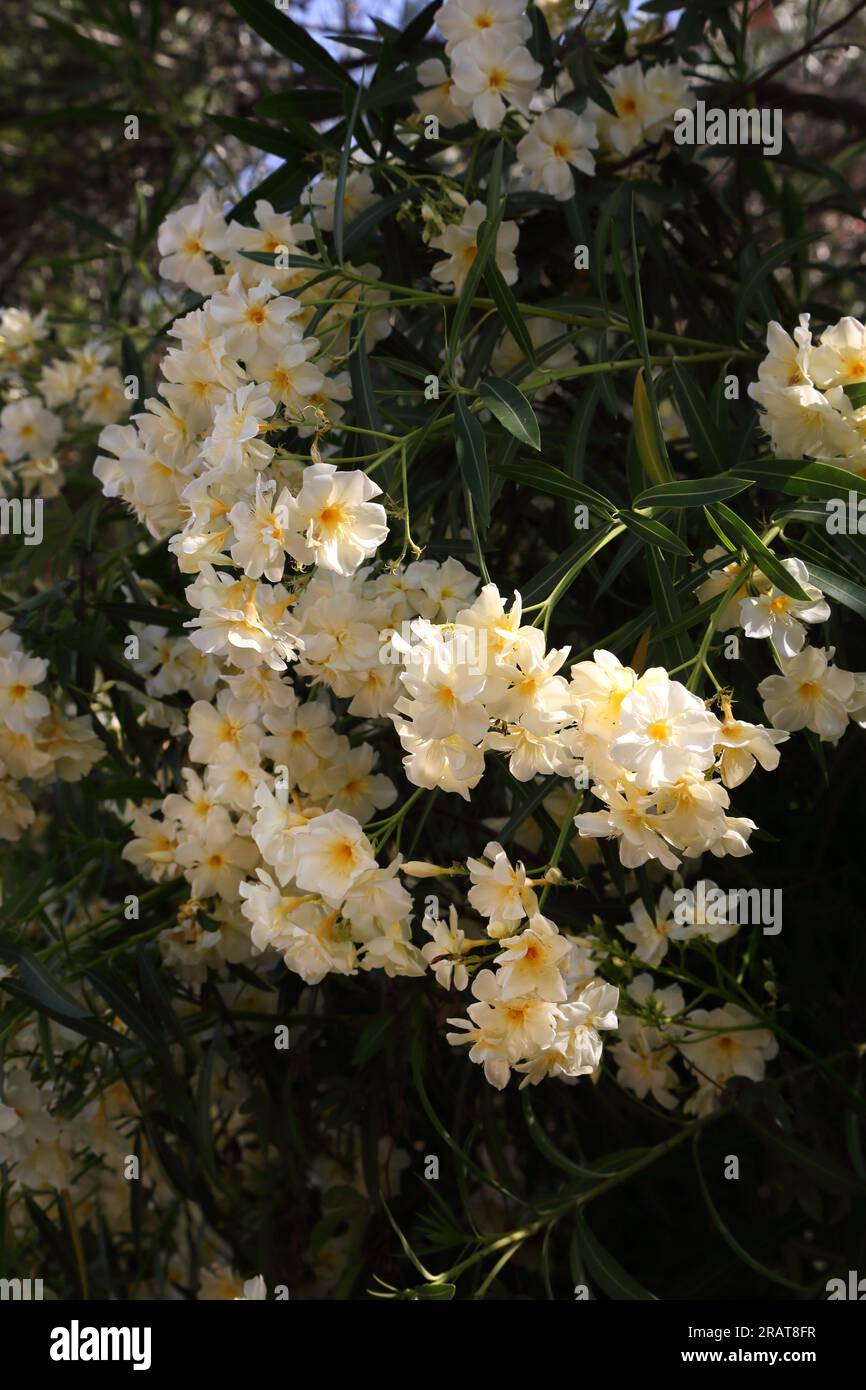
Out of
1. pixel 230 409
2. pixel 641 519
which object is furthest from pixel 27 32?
pixel 641 519

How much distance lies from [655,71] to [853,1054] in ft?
3.38

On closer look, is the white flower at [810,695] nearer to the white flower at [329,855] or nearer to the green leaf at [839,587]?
the green leaf at [839,587]

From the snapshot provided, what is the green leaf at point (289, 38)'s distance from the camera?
4.27 feet

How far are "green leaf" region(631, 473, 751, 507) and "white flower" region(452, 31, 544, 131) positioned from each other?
0.48 m

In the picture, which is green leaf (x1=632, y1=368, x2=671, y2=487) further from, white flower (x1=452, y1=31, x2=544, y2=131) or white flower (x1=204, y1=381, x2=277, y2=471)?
white flower (x1=452, y1=31, x2=544, y2=131)

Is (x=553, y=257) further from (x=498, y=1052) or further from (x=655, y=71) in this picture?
(x=498, y=1052)

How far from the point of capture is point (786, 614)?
0.88m

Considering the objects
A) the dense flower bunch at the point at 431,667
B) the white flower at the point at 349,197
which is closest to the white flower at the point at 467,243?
the dense flower bunch at the point at 431,667

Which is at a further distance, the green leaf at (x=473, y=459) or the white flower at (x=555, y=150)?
the white flower at (x=555, y=150)

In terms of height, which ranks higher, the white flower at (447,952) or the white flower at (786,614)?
the white flower at (786,614)

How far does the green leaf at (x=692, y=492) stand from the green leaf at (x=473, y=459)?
0.11 m

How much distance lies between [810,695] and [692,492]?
0.17 meters

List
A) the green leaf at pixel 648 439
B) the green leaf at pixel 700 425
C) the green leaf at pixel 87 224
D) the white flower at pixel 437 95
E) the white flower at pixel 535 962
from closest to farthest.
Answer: the white flower at pixel 535 962 → the green leaf at pixel 648 439 → the green leaf at pixel 700 425 → the white flower at pixel 437 95 → the green leaf at pixel 87 224

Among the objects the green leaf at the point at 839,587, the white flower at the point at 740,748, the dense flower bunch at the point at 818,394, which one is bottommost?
the white flower at the point at 740,748
